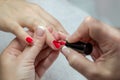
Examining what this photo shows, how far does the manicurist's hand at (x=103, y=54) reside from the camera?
656 mm

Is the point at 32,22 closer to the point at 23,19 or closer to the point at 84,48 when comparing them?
the point at 23,19

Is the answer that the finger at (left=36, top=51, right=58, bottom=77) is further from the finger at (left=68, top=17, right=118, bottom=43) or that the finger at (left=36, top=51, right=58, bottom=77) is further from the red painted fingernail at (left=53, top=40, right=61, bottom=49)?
the finger at (left=68, top=17, right=118, bottom=43)

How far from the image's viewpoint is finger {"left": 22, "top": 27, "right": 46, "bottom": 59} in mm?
858

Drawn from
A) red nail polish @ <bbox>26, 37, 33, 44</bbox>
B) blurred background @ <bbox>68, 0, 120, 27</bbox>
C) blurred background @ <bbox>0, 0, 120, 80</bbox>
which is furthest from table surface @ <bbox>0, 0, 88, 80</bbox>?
red nail polish @ <bbox>26, 37, 33, 44</bbox>

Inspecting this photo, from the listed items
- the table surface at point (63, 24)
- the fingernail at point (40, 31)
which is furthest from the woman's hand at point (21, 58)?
the table surface at point (63, 24)

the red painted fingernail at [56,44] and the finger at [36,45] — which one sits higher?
the red painted fingernail at [56,44]

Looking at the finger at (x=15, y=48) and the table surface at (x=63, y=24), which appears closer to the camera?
the finger at (x=15, y=48)

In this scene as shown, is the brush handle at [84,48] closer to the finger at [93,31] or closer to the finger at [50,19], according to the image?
the finger at [93,31]

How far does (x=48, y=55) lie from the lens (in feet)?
3.12

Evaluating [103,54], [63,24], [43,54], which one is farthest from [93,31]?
[63,24]

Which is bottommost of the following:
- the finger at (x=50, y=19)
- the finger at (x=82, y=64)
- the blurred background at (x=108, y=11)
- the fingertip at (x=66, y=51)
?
the finger at (x=50, y=19)

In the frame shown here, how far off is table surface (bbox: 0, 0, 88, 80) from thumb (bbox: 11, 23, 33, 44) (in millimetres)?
172

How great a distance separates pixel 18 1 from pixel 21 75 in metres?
0.35

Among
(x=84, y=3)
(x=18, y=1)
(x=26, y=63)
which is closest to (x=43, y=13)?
(x=18, y=1)
